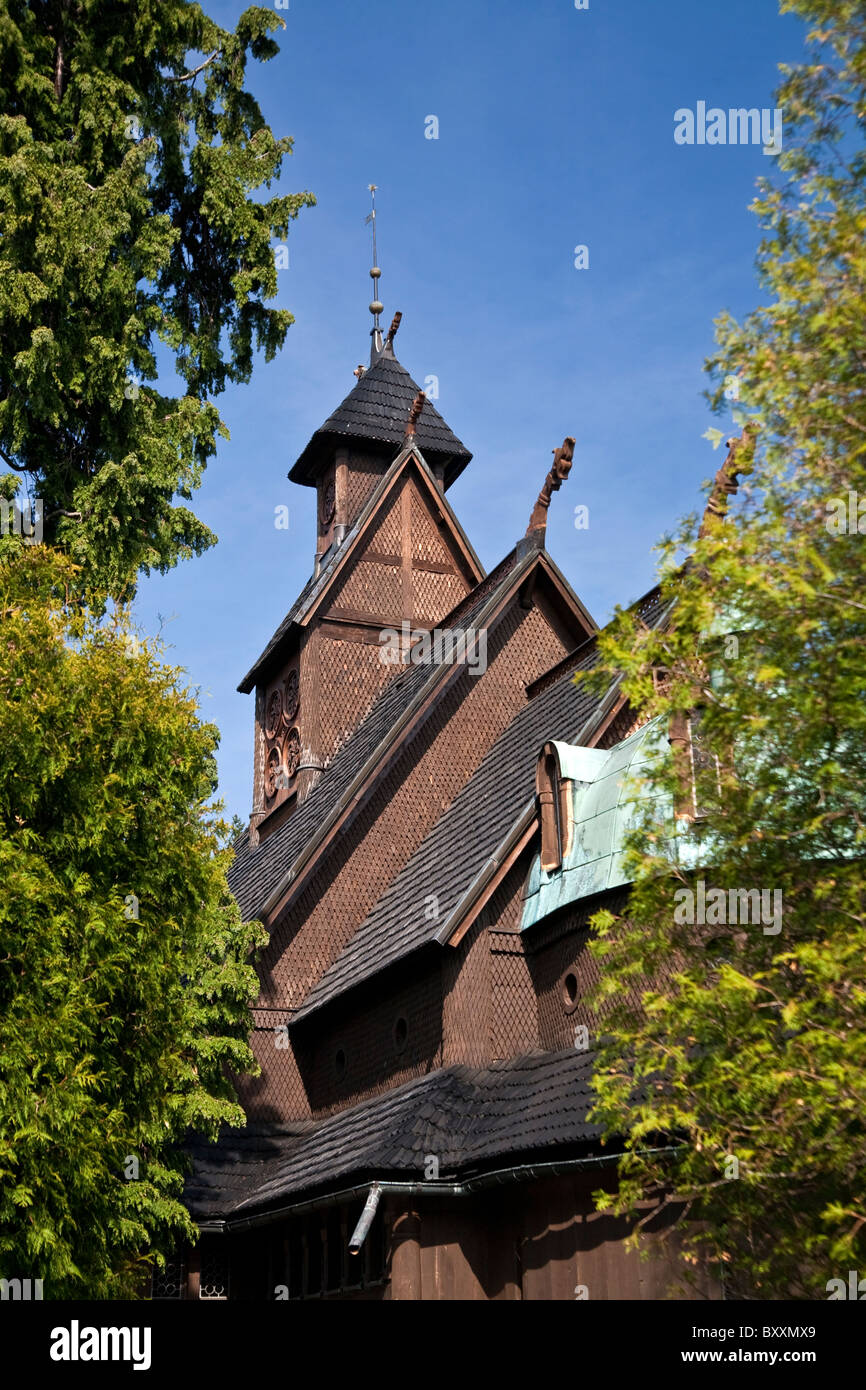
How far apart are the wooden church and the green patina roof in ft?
0.12

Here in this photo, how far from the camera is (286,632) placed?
2242cm

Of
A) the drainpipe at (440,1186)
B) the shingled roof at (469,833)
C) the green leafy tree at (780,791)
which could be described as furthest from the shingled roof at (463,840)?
the green leafy tree at (780,791)

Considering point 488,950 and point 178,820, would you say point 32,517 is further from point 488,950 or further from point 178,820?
point 488,950


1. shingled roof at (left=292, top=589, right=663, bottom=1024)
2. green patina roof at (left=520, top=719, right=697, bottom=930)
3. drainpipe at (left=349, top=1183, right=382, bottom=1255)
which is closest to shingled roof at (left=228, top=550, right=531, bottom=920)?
shingled roof at (left=292, top=589, right=663, bottom=1024)

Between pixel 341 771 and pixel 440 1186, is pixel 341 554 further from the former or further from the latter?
pixel 440 1186

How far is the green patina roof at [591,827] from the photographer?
42.3 feet

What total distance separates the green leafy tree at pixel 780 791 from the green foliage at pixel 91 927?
4805 millimetres

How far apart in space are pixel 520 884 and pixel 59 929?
5496 millimetres

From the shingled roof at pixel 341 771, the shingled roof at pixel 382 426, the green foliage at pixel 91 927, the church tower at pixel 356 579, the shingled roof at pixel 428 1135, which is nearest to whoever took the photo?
the green foliage at pixel 91 927

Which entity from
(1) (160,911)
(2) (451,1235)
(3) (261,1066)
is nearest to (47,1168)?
(1) (160,911)

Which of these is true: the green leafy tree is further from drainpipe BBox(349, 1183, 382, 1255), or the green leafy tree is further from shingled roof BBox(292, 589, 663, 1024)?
shingled roof BBox(292, 589, 663, 1024)

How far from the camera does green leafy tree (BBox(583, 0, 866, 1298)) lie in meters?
6.10

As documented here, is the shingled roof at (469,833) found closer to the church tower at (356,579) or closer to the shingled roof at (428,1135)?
the shingled roof at (428,1135)

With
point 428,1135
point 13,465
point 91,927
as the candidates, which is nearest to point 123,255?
point 13,465
